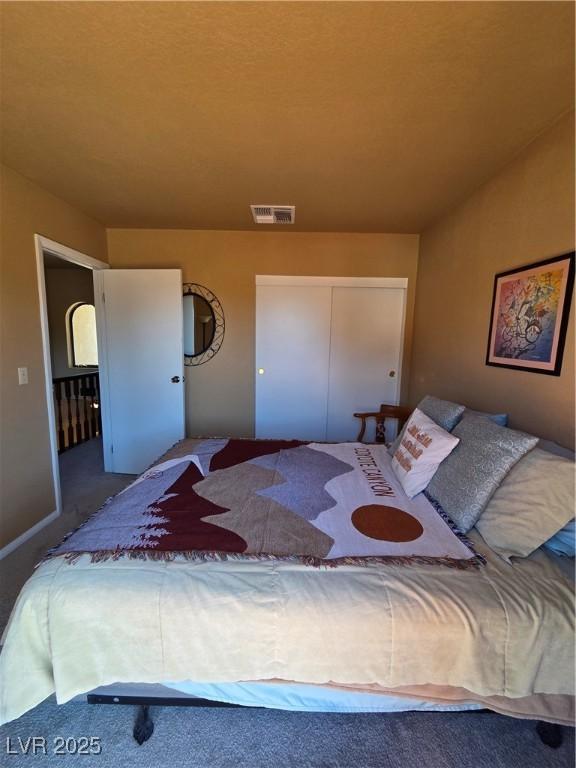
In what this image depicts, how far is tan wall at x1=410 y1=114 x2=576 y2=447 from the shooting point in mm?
1432

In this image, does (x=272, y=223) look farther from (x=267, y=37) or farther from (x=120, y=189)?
(x=267, y=37)

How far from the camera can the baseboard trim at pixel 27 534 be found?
2.01 metres

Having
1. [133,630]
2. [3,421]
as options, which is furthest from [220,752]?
[3,421]

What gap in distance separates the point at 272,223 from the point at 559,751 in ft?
11.5

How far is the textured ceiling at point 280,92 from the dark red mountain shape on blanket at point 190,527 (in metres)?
1.83

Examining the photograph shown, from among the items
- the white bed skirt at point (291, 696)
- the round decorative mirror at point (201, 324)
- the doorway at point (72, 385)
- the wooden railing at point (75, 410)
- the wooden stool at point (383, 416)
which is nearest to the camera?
the white bed skirt at point (291, 696)

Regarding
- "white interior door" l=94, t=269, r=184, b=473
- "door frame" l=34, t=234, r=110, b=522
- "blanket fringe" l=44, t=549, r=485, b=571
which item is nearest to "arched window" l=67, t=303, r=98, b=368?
"white interior door" l=94, t=269, r=184, b=473

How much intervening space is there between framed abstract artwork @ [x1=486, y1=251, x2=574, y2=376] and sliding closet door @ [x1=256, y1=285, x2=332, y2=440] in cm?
167

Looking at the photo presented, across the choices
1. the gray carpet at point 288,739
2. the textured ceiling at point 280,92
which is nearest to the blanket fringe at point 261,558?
the gray carpet at point 288,739

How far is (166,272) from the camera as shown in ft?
9.71

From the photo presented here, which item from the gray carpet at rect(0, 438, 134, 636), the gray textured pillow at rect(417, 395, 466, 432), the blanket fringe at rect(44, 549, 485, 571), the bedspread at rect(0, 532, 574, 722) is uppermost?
the gray textured pillow at rect(417, 395, 466, 432)

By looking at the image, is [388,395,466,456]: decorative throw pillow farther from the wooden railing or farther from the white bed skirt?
the wooden railing

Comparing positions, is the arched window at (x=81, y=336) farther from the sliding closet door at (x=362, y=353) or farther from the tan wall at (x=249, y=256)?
the sliding closet door at (x=362, y=353)

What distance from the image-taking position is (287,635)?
91 centimetres
